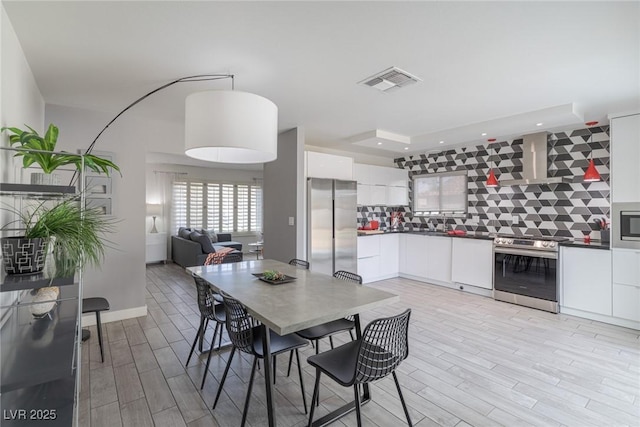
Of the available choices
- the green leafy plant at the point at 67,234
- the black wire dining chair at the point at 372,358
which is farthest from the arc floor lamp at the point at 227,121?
the black wire dining chair at the point at 372,358

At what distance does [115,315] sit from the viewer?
3.78m

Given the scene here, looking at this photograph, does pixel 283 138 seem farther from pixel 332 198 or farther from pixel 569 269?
pixel 569 269

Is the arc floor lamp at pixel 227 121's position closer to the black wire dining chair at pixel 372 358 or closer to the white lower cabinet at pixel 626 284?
the black wire dining chair at pixel 372 358

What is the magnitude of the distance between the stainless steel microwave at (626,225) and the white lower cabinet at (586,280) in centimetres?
19

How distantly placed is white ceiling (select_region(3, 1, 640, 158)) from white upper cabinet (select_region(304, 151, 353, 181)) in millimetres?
1095

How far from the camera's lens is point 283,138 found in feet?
15.6

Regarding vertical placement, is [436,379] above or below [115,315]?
below

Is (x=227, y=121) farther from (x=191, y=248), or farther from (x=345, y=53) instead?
(x=191, y=248)

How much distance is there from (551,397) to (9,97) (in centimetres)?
438

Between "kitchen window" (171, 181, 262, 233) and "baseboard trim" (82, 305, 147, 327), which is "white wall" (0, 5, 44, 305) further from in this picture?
"kitchen window" (171, 181, 262, 233)

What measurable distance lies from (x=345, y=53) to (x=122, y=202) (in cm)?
317

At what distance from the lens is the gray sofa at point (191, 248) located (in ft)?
19.9

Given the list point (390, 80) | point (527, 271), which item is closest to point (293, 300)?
point (390, 80)

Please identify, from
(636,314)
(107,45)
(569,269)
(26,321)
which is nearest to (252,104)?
(107,45)
